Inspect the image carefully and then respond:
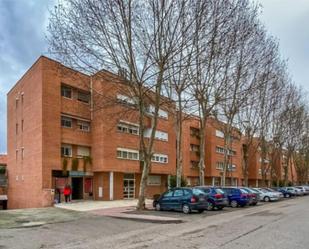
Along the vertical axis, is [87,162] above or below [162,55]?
below

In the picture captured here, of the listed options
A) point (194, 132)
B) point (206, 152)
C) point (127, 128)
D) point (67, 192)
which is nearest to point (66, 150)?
point (67, 192)

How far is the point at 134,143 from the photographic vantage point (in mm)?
46125

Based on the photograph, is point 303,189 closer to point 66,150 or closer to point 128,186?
point 128,186

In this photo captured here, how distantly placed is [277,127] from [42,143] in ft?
105

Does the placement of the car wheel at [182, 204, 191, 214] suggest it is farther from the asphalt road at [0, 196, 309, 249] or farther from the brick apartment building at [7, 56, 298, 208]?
the brick apartment building at [7, 56, 298, 208]

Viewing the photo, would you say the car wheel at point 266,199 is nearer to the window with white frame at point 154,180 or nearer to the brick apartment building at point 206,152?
the brick apartment building at point 206,152

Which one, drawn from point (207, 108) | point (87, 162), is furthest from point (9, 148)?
point (207, 108)

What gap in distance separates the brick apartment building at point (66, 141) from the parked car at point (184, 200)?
939 centimetres

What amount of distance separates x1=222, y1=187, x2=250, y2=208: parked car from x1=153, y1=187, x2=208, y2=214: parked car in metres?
8.86

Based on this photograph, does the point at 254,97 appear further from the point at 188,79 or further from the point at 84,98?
the point at 84,98

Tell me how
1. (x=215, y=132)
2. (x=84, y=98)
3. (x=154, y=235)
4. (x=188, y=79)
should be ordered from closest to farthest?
(x=154, y=235) → (x=188, y=79) → (x=84, y=98) → (x=215, y=132)

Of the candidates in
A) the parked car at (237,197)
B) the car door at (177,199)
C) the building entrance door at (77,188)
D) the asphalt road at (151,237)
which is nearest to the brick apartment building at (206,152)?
the building entrance door at (77,188)

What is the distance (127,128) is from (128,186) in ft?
20.8

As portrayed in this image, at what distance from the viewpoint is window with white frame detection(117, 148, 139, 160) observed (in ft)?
143
